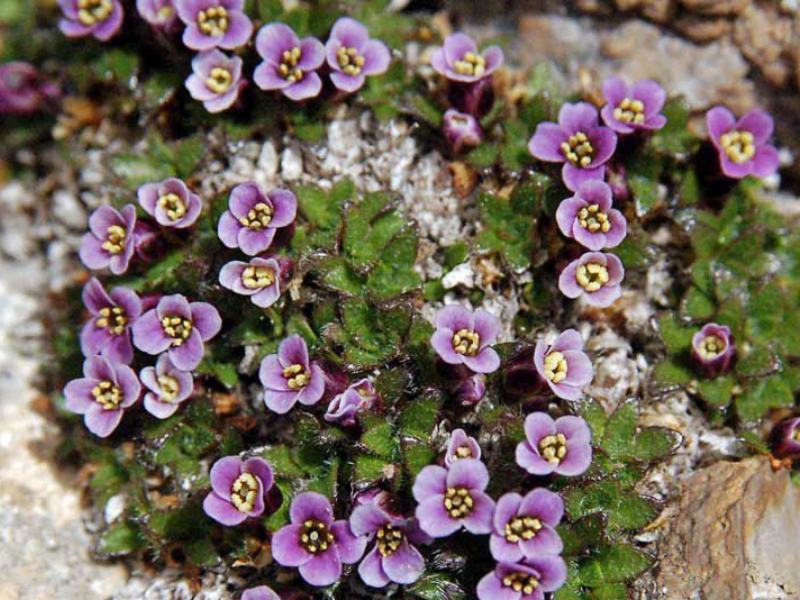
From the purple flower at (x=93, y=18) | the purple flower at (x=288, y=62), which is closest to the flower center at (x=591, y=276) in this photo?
the purple flower at (x=288, y=62)

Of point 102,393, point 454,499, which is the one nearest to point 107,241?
point 102,393

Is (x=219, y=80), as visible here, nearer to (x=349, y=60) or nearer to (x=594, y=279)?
(x=349, y=60)

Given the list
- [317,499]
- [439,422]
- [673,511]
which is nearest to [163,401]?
[317,499]

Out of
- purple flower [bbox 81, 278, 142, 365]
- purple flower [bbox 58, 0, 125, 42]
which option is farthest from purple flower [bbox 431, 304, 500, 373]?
purple flower [bbox 58, 0, 125, 42]

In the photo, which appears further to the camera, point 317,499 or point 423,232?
point 423,232

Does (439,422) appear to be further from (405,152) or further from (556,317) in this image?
(405,152)
